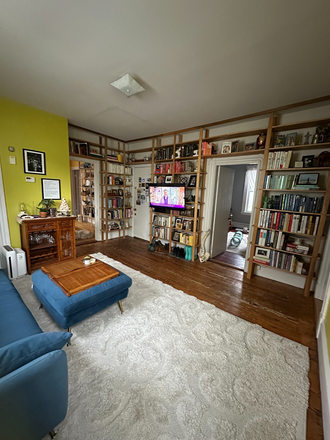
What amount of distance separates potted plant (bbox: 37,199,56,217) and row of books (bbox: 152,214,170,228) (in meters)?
2.23

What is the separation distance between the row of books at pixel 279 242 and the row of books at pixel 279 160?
1.05 meters

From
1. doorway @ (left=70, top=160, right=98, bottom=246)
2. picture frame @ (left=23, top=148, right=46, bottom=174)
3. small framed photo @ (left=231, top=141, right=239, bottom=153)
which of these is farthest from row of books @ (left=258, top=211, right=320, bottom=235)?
doorway @ (left=70, top=160, right=98, bottom=246)

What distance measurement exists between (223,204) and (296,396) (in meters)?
3.20

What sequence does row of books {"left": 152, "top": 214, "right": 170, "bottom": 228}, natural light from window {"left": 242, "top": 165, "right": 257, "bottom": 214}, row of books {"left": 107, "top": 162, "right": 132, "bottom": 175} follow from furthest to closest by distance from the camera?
natural light from window {"left": 242, "top": 165, "right": 257, "bottom": 214} < row of books {"left": 107, "top": 162, "right": 132, "bottom": 175} < row of books {"left": 152, "top": 214, "right": 170, "bottom": 228}

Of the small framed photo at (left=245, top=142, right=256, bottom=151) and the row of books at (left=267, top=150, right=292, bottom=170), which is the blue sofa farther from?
the small framed photo at (left=245, top=142, right=256, bottom=151)

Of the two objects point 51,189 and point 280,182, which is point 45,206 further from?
point 280,182

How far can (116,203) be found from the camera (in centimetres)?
489

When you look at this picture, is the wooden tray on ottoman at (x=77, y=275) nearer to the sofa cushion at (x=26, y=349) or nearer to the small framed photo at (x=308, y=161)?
the sofa cushion at (x=26, y=349)

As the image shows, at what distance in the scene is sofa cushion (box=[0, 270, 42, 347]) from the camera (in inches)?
47.4

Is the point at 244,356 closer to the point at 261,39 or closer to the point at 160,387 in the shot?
the point at 160,387

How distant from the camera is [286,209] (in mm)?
2709

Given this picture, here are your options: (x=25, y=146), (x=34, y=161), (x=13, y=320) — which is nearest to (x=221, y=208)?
(x=13, y=320)

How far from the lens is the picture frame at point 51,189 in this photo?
326 centimetres

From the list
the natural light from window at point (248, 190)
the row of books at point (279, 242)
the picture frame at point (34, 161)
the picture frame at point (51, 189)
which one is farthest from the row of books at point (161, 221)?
the natural light from window at point (248, 190)
